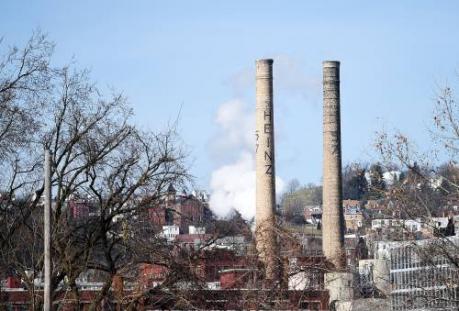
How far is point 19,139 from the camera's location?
2456 cm

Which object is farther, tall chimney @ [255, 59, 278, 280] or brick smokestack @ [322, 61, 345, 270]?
brick smokestack @ [322, 61, 345, 270]

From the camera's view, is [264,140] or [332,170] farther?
[332,170]

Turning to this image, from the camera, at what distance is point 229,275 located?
42531mm

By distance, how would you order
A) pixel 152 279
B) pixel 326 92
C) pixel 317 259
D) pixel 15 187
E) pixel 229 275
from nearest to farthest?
pixel 15 187 < pixel 152 279 < pixel 229 275 < pixel 317 259 < pixel 326 92

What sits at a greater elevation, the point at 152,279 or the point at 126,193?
the point at 126,193

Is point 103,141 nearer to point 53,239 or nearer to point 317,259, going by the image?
point 53,239

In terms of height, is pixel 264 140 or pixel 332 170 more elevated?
pixel 264 140

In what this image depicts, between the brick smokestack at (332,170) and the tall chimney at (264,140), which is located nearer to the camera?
the tall chimney at (264,140)

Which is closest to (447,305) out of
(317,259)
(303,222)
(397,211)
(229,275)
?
(397,211)

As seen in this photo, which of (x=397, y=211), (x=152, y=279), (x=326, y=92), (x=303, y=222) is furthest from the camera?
(x=303, y=222)

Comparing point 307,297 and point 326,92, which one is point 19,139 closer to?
point 307,297

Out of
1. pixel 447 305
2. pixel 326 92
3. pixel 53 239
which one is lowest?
pixel 447 305

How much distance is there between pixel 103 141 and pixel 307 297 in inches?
790

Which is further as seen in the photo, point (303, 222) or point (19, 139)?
point (303, 222)
